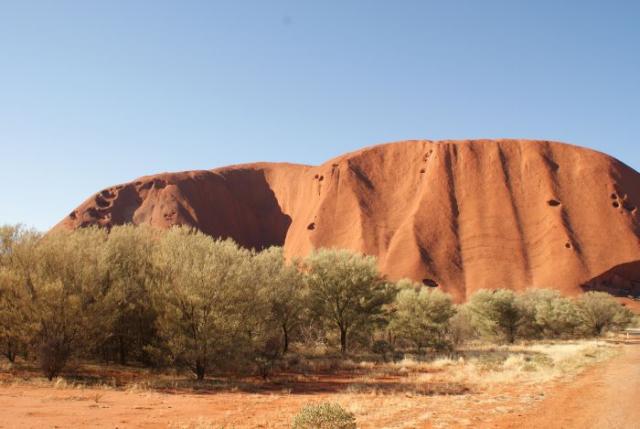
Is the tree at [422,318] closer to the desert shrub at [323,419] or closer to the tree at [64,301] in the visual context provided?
the tree at [64,301]

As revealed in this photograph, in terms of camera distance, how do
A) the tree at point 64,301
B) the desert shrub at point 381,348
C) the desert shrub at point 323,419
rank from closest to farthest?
the desert shrub at point 323,419 → the tree at point 64,301 → the desert shrub at point 381,348

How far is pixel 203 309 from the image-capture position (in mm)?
19406

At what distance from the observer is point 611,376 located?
19453 mm

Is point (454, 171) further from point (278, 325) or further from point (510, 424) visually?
point (510, 424)

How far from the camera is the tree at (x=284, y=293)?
2847 cm

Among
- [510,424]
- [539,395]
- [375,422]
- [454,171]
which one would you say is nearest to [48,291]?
[375,422]

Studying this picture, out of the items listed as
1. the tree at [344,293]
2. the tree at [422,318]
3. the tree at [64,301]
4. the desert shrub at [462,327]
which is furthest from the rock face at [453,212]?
the tree at [64,301]

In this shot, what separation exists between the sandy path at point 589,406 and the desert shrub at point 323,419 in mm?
3575

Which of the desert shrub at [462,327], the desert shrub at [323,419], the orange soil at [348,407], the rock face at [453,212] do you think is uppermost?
the rock face at [453,212]

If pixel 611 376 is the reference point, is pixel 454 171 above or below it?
above

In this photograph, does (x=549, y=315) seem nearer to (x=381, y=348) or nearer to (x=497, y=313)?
(x=497, y=313)

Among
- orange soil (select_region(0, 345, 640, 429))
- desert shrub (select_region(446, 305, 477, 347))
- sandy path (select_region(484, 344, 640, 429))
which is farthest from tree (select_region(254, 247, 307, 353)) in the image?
desert shrub (select_region(446, 305, 477, 347))

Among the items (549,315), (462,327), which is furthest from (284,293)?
(549,315)

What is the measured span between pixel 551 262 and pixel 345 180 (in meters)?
36.3
